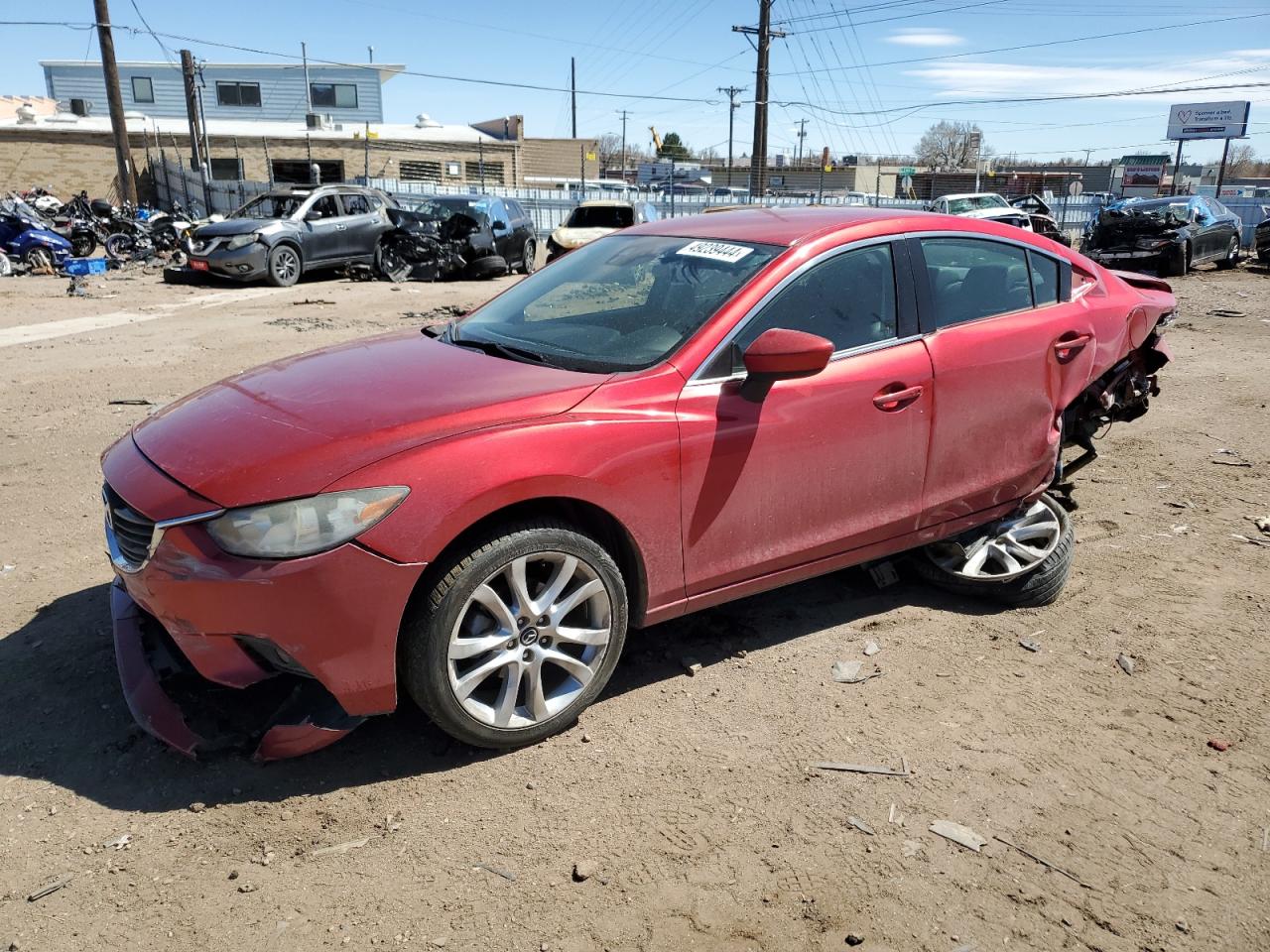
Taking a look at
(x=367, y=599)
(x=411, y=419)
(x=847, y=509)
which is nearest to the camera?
(x=367, y=599)

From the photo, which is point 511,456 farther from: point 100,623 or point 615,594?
point 100,623

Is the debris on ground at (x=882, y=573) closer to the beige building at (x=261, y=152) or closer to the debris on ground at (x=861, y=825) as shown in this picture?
the debris on ground at (x=861, y=825)

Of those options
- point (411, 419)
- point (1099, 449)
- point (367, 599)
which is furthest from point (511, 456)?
point (1099, 449)

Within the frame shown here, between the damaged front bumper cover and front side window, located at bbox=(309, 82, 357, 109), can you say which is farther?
front side window, located at bbox=(309, 82, 357, 109)

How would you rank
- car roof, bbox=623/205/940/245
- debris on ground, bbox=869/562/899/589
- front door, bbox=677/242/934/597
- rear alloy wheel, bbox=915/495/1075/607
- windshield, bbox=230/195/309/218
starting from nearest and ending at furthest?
1. front door, bbox=677/242/934/597
2. car roof, bbox=623/205/940/245
3. rear alloy wheel, bbox=915/495/1075/607
4. debris on ground, bbox=869/562/899/589
5. windshield, bbox=230/195/309/218

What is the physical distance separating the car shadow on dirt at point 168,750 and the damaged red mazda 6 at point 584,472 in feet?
0.49

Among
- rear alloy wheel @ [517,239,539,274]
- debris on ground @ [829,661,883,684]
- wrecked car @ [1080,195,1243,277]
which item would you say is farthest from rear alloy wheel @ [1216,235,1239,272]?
debris on ground @ [829,661,883,684]

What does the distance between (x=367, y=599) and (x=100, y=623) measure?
1916mm

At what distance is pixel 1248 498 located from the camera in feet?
18.6

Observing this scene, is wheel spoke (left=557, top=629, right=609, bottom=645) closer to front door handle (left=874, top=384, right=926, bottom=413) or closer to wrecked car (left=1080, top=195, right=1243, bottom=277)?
front door handle (left=874, top=384, right=926, bottom=413)

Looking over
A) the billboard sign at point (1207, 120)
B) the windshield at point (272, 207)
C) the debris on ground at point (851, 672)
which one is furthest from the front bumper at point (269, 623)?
the billboard sign at point (1207, 120)

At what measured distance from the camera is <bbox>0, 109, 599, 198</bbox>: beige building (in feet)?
115

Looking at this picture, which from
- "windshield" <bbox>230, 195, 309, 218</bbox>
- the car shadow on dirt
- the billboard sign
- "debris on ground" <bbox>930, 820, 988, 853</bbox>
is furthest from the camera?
the billboard sign

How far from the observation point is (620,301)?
3.83 m
